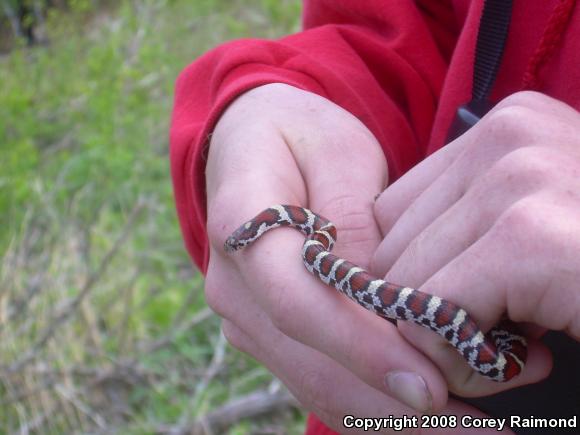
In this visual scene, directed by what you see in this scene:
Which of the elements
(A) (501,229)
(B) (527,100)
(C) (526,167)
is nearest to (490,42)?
(B) (527,100)

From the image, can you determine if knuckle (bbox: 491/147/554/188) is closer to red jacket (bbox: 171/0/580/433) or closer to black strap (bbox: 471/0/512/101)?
black strap (bbox: 471/0/512/101)

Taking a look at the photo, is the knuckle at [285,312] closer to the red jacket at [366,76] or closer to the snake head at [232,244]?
the snake head at [232,244]

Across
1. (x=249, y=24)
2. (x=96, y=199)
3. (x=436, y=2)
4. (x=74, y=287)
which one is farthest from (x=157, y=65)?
(x=436, y=2)

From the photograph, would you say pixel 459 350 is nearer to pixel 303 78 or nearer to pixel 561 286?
pixel 561 286

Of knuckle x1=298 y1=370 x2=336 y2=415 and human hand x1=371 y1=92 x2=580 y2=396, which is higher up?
human hand x1=371 y1=92 x2=580 y2=396

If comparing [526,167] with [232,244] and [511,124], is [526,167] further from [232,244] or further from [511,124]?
[232,244]

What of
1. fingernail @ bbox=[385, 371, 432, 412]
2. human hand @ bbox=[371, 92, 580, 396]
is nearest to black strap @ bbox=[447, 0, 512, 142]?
human hand @ bbox=[371, 92, 580, 396]
